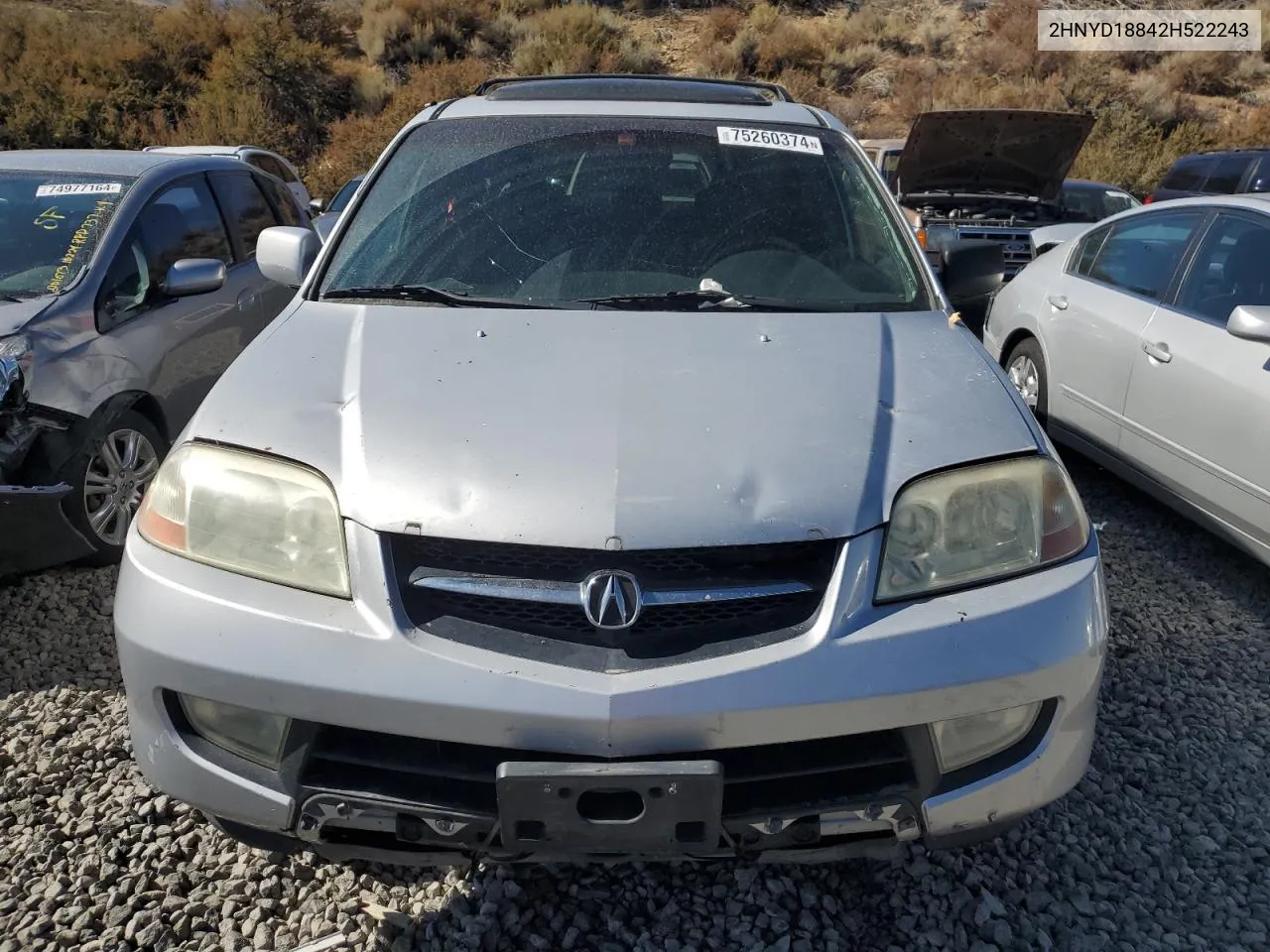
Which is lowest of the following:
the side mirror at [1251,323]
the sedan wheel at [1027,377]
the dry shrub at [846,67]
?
the sedan wheel at [1027,377]

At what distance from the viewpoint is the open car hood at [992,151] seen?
7.49 meters

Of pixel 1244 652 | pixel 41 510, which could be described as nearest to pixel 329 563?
pixel 41 510

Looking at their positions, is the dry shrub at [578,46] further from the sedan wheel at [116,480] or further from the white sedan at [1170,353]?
the sedan wheel at [116,480]

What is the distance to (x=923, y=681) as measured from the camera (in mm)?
1808

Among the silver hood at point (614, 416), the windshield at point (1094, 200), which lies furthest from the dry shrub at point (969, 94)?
the silver hood at point (614, 416)

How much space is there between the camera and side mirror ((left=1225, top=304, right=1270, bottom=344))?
348 centimetres

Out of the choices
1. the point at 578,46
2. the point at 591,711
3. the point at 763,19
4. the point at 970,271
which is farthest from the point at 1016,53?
the point at 591,711

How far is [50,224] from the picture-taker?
429 cm

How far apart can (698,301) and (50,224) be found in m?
3.22

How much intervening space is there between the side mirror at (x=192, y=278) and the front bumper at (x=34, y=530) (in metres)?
1.04

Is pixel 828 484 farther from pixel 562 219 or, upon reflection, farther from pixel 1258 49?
pixel 1258 49

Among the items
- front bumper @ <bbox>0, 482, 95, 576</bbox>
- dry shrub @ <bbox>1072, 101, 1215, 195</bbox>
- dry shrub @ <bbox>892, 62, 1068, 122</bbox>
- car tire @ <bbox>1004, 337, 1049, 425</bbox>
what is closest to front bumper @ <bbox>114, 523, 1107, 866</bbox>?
front bumper @ <bbox>0, 482, 95, 576</bbox>

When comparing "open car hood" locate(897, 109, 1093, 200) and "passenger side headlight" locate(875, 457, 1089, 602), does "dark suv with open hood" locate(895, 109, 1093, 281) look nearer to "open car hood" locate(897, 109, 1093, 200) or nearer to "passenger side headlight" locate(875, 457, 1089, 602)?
"open car hood" locate(897, 109, 1093, 200)

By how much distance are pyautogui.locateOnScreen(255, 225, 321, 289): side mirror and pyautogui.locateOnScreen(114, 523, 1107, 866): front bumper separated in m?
1.46
